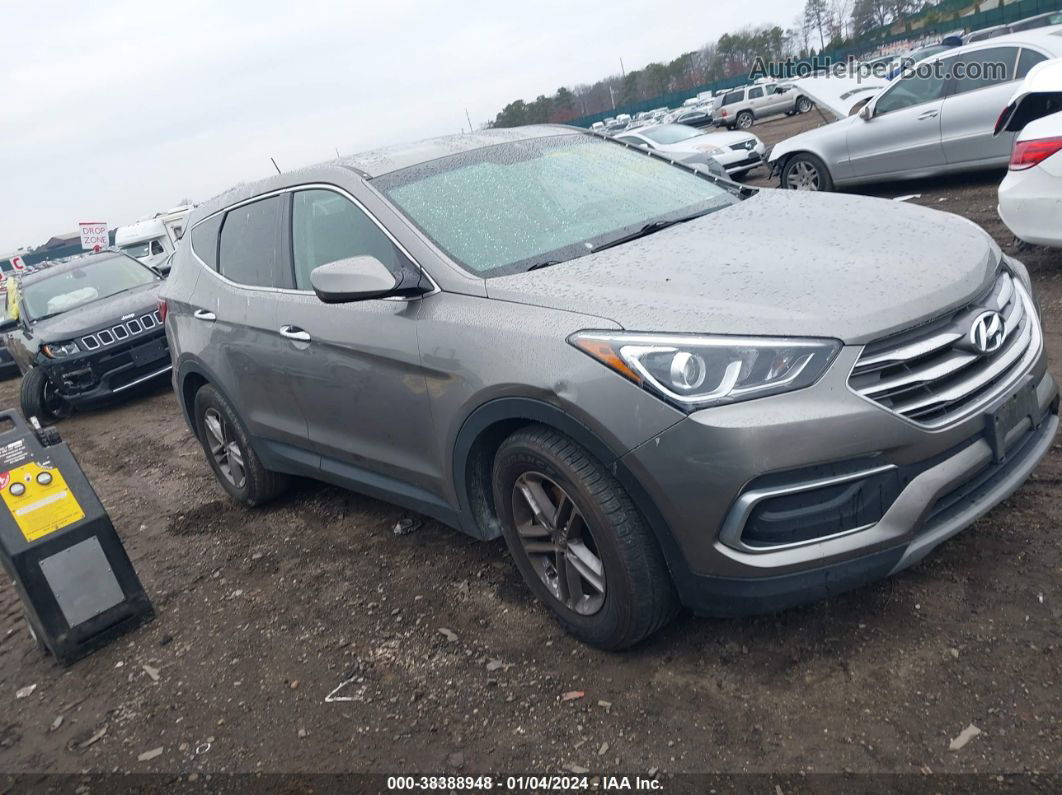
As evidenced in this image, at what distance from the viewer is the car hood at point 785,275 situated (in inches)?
93.1

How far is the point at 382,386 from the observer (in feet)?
10.7

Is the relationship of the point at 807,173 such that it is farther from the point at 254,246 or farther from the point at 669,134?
the point at 254,246

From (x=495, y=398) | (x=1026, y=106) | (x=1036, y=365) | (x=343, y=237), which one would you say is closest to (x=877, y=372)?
(x=1036, y=365)

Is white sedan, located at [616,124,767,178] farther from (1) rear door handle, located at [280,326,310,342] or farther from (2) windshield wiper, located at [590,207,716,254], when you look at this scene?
(1) rear door handle, located at [280,326,310,342]

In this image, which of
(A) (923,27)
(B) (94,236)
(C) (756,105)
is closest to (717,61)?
(A) (923,27)

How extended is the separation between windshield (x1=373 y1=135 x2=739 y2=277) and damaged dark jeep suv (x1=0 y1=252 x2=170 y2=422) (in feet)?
21.2

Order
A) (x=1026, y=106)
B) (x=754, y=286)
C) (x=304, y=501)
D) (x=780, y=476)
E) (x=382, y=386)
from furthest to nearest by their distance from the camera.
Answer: (x=1026, y=106) < (x=304, y=501) < (x=382, y=386) < (x=754, y=286) < (x=780, y=476)

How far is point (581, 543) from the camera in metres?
2.76

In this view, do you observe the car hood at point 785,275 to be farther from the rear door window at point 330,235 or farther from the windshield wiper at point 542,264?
the rear door window at point 330,235

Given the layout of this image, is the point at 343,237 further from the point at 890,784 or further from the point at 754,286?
the point at 890,784

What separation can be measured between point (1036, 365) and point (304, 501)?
3.82 metres

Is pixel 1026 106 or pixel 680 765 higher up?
pixel 1026 106

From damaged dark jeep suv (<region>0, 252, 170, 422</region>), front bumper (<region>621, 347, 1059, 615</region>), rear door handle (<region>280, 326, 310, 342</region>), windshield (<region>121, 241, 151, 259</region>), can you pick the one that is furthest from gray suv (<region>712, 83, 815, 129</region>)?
front bumper (<region>621, 347, 1059, 615</region>)

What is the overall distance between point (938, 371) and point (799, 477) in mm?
527
